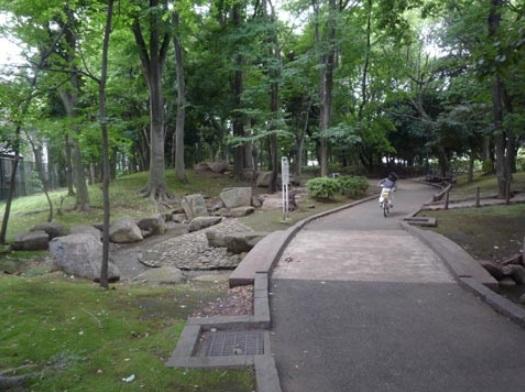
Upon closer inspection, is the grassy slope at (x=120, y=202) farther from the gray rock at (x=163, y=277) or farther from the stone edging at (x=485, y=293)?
the stone edging at (x=485, y=293)

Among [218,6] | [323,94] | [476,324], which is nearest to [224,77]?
[218,6]

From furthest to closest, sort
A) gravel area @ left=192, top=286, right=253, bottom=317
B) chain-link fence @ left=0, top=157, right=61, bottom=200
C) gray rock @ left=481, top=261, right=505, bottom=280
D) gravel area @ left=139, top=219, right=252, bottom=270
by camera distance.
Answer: chain-link fence @ left=0, top=157, right=61, bottom=200 → gravel area @ left=139, top=219, right=252, bottom=270 → gray rock @ left=481, top=261, right=505, bottom=280 → gravel area @ left=192, top=286, right=253, bottom=317

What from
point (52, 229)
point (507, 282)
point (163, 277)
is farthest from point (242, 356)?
point (52, 229)

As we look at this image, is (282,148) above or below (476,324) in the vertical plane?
above

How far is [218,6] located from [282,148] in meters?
13.3

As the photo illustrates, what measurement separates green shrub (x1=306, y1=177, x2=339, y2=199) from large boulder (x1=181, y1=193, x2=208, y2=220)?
14.5 feet

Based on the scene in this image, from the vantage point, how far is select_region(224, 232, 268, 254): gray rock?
34.0 feet

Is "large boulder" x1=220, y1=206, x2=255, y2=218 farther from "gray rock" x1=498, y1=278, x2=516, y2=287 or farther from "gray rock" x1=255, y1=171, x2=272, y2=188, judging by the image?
"gray rock" x1=498, y1=278, x2=516, y2=287

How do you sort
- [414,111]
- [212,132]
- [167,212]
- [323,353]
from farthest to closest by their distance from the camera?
[212,132], [414,111], [167,212], [323,353]

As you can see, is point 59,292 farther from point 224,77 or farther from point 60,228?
point 224,77

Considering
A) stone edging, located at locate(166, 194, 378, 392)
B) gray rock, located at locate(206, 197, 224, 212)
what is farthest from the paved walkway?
gray rock, located at locate(206, 197, 224, 212)

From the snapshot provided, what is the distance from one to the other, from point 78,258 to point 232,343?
14.5 ft

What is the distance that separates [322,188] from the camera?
55.6ft

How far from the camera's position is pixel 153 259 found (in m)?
11.0
